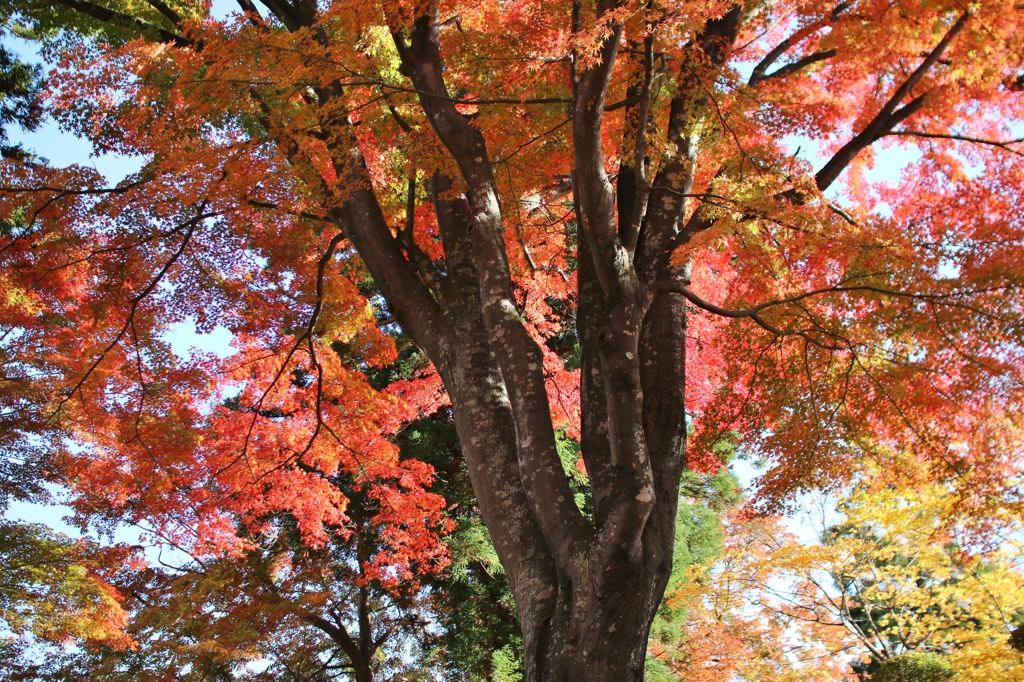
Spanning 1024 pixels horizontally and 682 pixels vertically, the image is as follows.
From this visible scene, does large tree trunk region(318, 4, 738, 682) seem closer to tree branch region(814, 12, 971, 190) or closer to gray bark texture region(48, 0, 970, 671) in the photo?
gray bark texture region(48, 0, 970, 671)

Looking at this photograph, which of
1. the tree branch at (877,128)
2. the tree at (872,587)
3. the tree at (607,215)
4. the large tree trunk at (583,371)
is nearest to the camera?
the large tree trunk at (583,371)

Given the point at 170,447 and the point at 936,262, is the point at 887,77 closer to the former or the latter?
the point at 936,262

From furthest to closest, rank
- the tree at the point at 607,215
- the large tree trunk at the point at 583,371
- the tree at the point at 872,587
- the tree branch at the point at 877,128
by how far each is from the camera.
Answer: the tree at the point at 872,587 → the tree branch at the point at 877,128 → the tree at the point at 607,215 → the large tree trunk at the point at 583,371

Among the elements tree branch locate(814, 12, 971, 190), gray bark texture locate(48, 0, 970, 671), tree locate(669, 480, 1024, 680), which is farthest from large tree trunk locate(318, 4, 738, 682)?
tree locate(669, 480, 1024, 680)

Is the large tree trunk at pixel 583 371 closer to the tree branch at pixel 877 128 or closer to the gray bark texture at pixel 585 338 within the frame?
the gray bark texture at pixel 585 338

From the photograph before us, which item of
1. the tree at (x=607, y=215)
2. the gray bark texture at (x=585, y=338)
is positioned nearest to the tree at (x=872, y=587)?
the tree at (x=607, y=215)

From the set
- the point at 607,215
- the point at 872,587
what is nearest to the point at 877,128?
the point at 607,215

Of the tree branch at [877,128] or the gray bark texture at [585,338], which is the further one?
the tree branch at [877,128]

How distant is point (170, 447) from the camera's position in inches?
386

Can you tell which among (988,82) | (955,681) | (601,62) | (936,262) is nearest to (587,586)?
(601,62)

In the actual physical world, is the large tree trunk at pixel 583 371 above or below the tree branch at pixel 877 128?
below

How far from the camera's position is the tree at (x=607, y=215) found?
3930 millimetres

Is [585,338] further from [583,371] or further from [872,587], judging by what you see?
[872,587]

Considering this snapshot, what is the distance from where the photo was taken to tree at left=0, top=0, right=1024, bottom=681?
3.93 m
